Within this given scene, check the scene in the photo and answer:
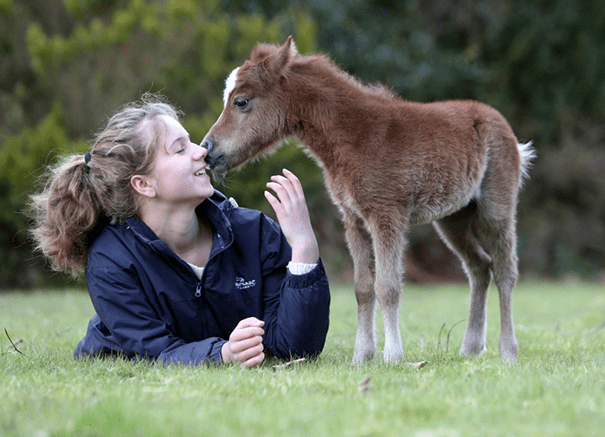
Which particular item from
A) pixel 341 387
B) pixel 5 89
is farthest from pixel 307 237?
pixel 5 89

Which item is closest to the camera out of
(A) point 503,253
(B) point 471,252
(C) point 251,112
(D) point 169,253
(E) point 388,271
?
(D) point 169,253

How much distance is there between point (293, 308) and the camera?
367 cm

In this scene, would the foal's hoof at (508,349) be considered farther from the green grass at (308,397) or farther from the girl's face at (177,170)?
the girl's face at (177,170)

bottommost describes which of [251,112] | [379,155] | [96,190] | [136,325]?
[136,325]

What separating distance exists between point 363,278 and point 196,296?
117cm

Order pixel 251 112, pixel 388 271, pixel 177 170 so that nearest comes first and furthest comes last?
pixel 177 170 < pixel 388 271 < pixel 251 112

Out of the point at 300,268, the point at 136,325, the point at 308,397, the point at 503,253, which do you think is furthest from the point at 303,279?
the point at 503,253

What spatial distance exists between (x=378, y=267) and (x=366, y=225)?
274mm

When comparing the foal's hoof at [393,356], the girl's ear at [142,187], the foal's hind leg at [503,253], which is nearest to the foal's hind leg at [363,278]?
the foal's hoof at [393,356]

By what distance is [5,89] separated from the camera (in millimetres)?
12828

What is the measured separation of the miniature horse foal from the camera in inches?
158

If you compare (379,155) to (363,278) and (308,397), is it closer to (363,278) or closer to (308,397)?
(363,278)

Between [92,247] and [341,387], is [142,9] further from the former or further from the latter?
[341,387]

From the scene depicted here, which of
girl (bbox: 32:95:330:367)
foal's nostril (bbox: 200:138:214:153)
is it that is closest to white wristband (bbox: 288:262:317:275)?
→ girl (bbox: 32:95:330:367)
